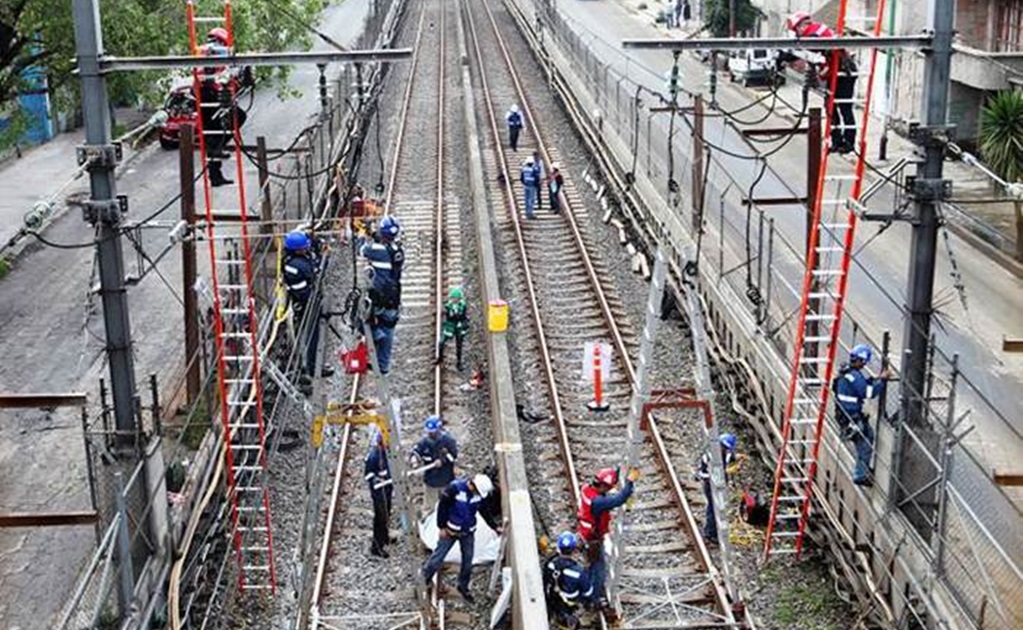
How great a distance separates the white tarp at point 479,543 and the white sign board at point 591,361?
4248 mm

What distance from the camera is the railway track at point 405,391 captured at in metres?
13.9

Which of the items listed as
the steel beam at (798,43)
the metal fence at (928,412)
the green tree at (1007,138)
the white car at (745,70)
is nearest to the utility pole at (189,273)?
the metal fence at (928,412)

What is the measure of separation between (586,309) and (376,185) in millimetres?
9632

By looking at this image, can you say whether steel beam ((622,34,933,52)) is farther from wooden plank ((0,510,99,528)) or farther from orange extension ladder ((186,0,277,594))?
wooden plank ((0,510,99,528))

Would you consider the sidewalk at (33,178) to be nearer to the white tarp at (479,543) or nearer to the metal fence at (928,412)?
the metal fence at (928,412)

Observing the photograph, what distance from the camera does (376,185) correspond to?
104ft

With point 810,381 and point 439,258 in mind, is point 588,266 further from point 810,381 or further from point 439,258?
point 810,381

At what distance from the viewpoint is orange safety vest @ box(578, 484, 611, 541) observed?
1310 cm

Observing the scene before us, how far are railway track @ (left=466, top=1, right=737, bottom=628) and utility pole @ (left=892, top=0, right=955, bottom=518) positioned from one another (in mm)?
2268

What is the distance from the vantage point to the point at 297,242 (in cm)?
1730

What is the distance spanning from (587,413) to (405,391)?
265 centimetres

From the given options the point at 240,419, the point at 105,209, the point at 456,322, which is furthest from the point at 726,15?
the point at 105,209

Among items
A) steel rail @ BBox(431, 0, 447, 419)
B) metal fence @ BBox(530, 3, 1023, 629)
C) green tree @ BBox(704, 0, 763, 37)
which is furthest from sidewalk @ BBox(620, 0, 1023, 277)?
steel rail @ BBox(431, 0, 447, 419)

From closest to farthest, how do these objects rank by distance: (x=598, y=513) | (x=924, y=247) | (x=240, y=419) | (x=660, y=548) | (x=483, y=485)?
(x=924, y=247), (x=598, y=513), (x=483, y=485), (x=660, y=548), (x=240, y=419)
